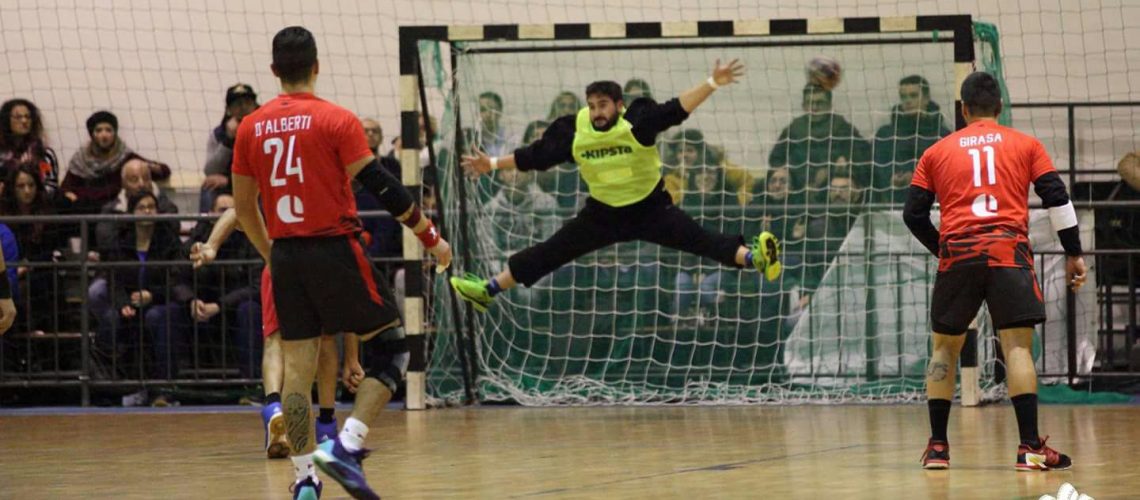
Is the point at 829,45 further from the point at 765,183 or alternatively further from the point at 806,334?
the point at 806,334

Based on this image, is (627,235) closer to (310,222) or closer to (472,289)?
(472,289)

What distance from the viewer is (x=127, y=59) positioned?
16.3 metres

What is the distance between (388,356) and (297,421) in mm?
487

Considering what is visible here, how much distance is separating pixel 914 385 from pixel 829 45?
2758 mm

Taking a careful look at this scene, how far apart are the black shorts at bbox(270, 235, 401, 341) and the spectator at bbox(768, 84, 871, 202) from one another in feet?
23.9

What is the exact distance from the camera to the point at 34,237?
1408cm

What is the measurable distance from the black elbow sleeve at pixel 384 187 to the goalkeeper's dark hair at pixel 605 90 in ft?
16.8

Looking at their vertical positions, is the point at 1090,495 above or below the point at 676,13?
below

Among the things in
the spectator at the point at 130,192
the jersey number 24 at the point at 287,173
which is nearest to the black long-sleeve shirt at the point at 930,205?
the jersey number 24 at the point at 287,173

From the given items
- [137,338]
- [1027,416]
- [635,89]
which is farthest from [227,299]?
[1027,416]

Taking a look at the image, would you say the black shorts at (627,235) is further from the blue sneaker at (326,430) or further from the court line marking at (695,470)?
the blue sneaker at (326,430)

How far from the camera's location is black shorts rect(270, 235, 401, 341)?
6637mm

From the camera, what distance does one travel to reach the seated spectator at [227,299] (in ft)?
45.0

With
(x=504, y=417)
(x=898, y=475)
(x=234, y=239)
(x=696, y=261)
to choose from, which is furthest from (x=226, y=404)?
(x=898, y=475)
